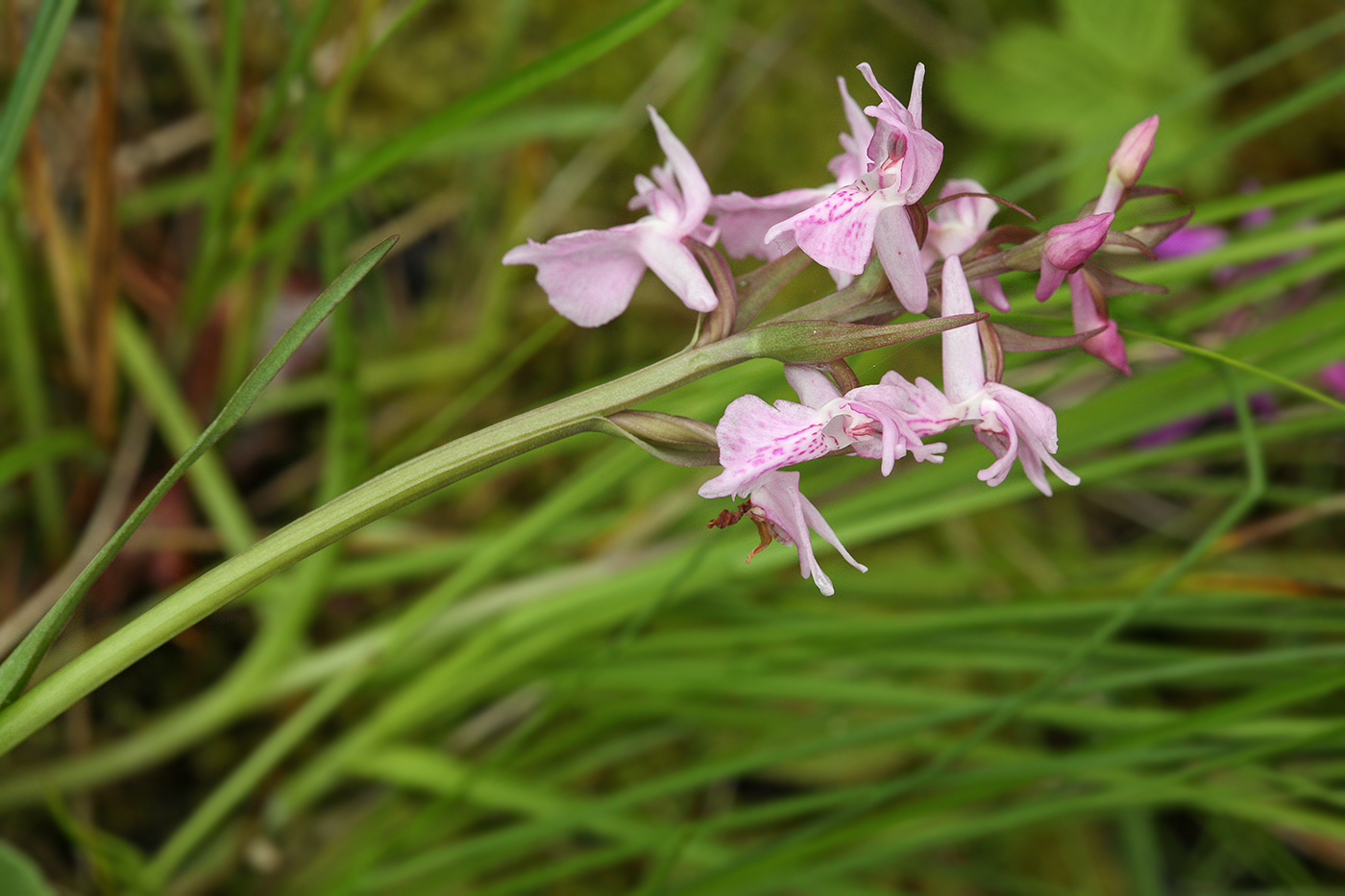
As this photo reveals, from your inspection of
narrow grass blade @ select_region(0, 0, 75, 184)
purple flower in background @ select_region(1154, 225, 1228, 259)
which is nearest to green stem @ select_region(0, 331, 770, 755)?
narrow grass blade @ select_region(0, 0, 75, 184)

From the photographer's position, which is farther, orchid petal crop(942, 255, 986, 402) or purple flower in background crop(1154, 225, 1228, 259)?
purple flower in background crop(1154, 225, 1228, 259)

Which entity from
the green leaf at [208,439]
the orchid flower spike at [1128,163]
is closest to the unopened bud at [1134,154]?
the orchid flower spike at [1128,163]

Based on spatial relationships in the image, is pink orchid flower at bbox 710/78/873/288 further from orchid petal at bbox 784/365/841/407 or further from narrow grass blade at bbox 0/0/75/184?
narrow grass blade at bbox 0/0/75/184

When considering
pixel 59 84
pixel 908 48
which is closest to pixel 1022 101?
pixel 908 48

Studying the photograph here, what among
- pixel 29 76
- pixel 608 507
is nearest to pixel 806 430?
pixel 29 76

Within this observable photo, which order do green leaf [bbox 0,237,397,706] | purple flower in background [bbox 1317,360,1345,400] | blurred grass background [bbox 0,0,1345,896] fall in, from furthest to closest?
purple flower in background [bbox 1317,360,1345,400], blurred grass background [bbox 0,0,1345,896], green leaf [bbox 0,237,397,706]

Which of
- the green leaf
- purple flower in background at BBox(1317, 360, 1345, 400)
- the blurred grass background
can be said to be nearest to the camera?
the green leaf

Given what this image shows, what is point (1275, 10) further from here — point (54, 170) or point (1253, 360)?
point (54, 170)

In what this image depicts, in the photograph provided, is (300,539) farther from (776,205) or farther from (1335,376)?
(1335,376)
